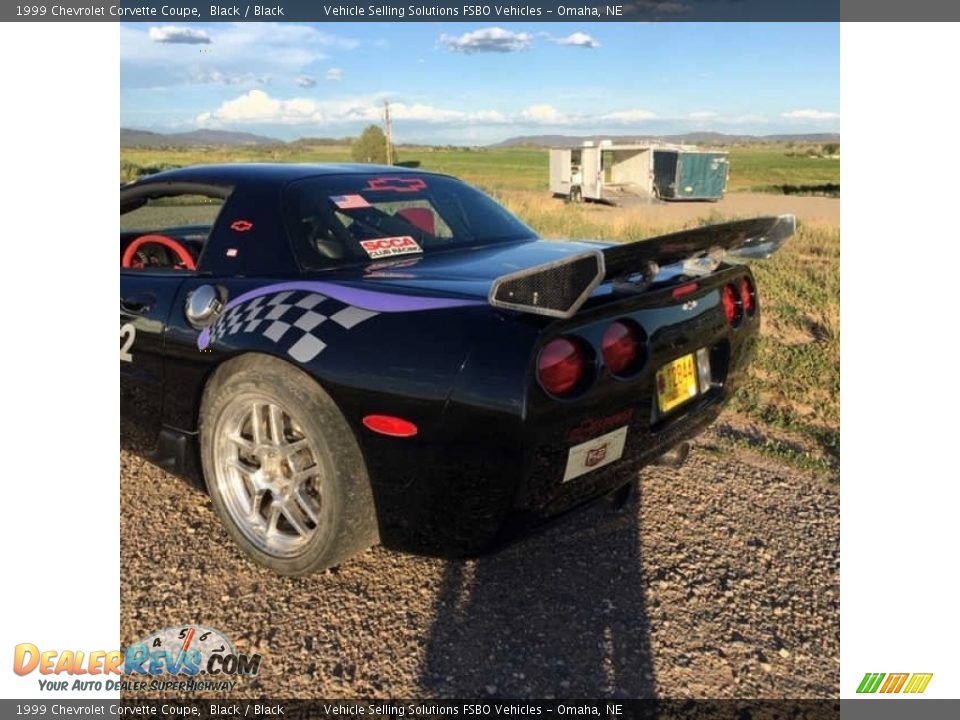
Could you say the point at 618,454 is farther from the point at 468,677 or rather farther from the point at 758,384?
the point at 758,384

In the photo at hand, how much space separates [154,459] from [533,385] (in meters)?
1.88

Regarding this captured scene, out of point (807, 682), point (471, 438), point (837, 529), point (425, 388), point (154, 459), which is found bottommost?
point (807, 682)

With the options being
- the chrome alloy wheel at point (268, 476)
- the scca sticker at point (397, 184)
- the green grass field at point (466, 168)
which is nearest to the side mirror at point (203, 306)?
the chrome alloy wheel at point (268, 476)

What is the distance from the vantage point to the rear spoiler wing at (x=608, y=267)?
1.76 metres

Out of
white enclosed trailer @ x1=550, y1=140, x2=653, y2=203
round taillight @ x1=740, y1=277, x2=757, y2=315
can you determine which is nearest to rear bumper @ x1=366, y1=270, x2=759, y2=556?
round taillight @ x1=740, y1=277, x2=757, y2=315

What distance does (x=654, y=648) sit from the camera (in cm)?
217

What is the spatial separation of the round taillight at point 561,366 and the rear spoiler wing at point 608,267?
16cm

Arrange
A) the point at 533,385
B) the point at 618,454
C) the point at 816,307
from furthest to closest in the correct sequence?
the point at 816,307 → the point at 618,454 → the point at 533,385

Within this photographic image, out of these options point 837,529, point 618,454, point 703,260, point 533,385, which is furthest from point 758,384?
point 533,385

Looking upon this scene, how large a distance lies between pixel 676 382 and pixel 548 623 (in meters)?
0.94
